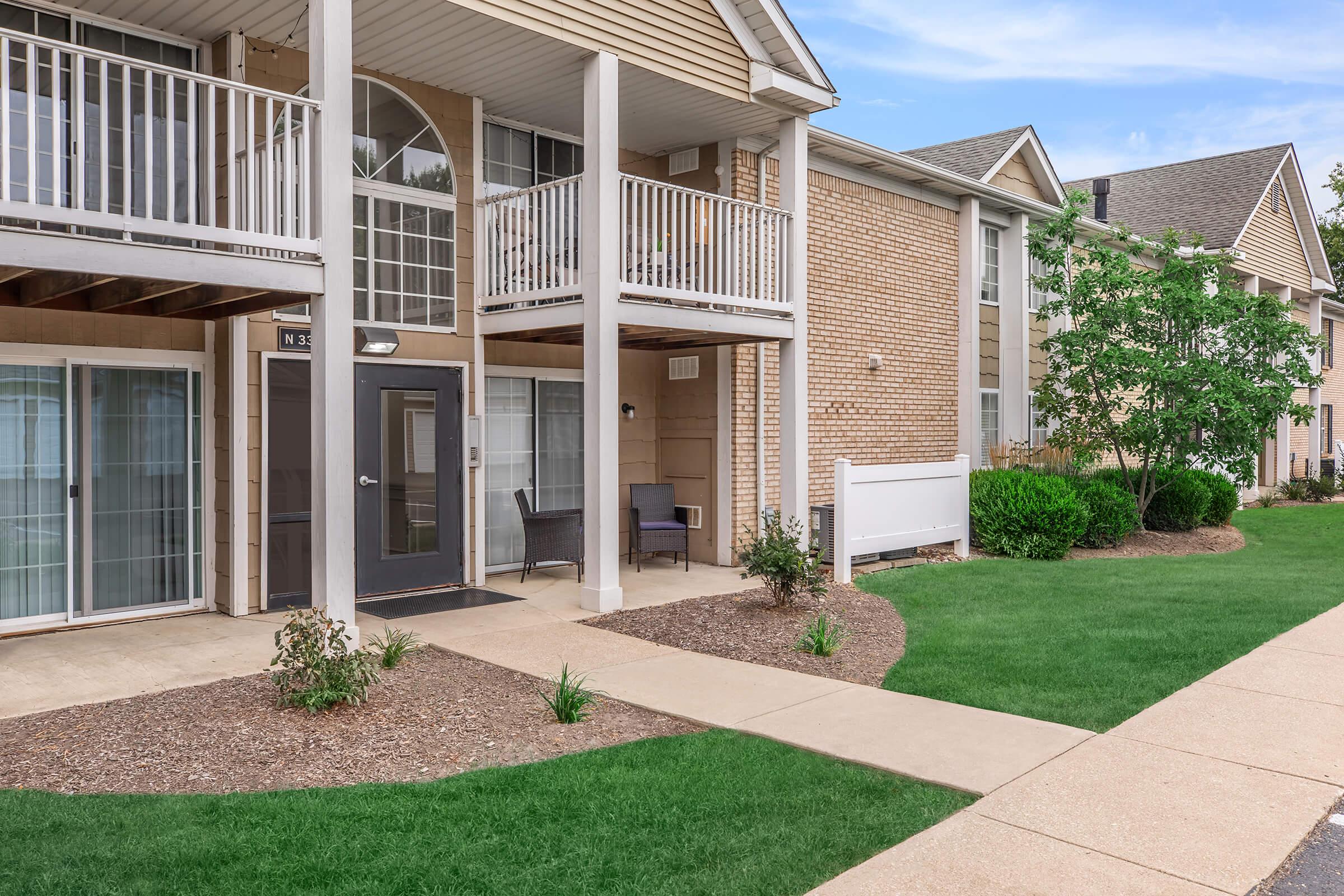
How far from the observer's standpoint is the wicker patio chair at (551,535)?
9992 mm

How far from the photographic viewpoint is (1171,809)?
429cm

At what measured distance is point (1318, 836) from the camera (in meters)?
4.07

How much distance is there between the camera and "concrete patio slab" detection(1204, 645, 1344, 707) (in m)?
6.25

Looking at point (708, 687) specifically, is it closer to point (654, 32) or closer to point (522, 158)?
point (654, 32)

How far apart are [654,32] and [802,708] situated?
6494 mm

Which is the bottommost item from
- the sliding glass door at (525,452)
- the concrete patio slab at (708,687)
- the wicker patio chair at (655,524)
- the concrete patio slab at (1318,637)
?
the concrete patio slab at (708,687)

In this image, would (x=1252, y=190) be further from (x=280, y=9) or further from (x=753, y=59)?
(x=280, y=9)

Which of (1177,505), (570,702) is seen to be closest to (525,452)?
(570,702)

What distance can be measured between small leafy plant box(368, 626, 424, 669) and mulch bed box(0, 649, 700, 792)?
0.40 metres

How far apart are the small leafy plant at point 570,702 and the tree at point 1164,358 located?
10.4 m

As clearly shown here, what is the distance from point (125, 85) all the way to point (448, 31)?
113 inches

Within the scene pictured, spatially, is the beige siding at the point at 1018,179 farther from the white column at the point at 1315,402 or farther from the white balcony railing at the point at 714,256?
the white column at the point at 1315,402

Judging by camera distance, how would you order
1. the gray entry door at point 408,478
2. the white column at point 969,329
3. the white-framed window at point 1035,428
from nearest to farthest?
the gray entry door at point 408,478 → the white column at point 969,329 → the white-framed window at point 1035,428

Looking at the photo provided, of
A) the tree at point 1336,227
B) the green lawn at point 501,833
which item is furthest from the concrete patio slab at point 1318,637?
the tree at point 1336,227
